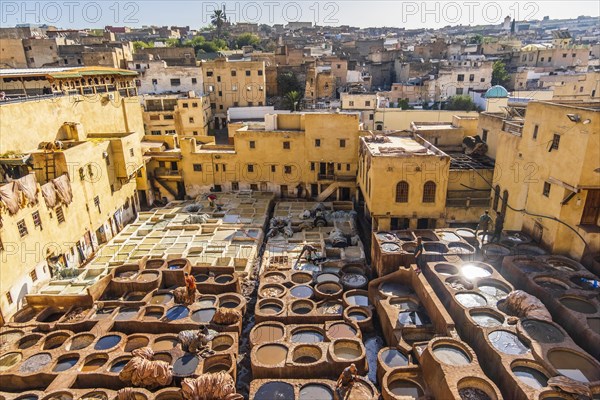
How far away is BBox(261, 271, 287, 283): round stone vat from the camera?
19.9m

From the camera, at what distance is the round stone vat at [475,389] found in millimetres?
11398

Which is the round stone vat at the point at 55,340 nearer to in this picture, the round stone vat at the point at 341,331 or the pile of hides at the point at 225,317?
the pile of hides at the point at 225,317

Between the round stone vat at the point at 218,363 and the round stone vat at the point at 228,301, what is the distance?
370cm

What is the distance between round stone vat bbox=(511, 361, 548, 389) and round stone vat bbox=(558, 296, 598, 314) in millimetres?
3797

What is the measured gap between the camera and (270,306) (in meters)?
18.2

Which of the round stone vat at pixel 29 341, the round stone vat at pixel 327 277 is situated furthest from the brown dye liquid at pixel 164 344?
the round stone vat at pixel 327 277

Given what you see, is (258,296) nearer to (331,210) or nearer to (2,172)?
(331,210)

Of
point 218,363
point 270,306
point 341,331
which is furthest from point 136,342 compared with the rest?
point 341,331

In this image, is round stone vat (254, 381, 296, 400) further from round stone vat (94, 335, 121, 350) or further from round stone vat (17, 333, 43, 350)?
round stone vat (17, 333, 43, 350)

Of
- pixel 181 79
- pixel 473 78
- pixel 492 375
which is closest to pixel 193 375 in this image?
pixel 492 375

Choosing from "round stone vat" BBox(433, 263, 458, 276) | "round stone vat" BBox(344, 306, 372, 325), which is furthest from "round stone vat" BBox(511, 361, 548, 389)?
"round stone vat" BBox(344, 306, 372, 325)

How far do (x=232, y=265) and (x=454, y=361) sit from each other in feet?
40.5

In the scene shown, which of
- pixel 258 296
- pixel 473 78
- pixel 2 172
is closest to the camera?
pixel 258 296

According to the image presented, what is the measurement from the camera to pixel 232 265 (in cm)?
2159
